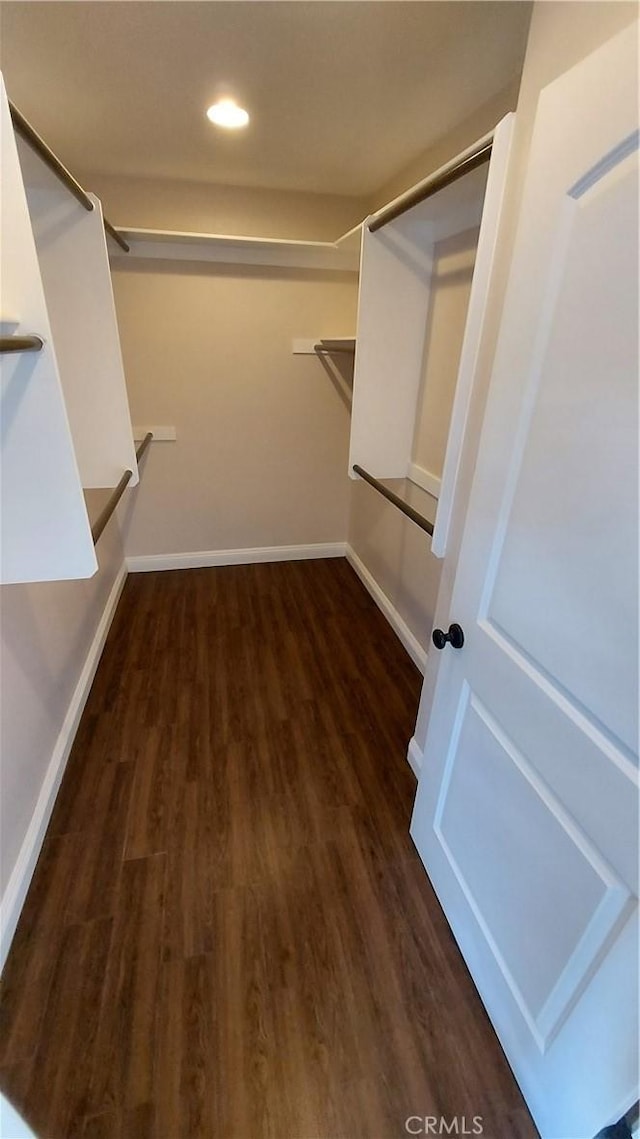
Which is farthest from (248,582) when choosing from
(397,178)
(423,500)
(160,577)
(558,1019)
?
(558,1019)

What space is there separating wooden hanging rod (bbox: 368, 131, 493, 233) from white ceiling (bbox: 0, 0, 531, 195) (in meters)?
0.33

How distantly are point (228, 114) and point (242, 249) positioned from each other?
867 mm

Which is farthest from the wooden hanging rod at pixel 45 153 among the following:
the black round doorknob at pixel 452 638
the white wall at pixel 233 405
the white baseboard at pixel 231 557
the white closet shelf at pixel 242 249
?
the white baseboard at pixel 231 557

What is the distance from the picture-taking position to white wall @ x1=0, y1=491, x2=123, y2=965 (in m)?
1.37

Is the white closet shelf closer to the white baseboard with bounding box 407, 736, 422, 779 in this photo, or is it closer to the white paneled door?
the white paneled door

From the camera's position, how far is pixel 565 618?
83cm

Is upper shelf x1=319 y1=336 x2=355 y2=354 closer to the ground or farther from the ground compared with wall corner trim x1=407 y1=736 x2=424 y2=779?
farther from the ground

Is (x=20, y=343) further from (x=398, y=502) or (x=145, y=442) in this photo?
(x=145, y=442)

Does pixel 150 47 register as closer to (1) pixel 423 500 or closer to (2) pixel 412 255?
(2) pixel 412 255

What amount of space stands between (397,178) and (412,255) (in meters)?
0.75

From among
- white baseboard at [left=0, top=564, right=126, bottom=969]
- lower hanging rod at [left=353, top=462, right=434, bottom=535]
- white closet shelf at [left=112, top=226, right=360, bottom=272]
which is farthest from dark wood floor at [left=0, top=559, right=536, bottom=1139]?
white closet shelf at [left=112, top=226, right=360, bottom=272]

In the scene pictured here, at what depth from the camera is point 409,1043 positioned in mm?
1171

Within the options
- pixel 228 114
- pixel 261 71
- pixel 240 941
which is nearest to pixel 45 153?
pixel 261 71

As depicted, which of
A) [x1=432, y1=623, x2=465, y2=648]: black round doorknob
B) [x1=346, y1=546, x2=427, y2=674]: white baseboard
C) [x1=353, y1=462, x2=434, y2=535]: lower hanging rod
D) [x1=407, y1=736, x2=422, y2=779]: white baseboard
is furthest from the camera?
[x1=346, y1=546, x2=427, y2=674]: white baseboard
